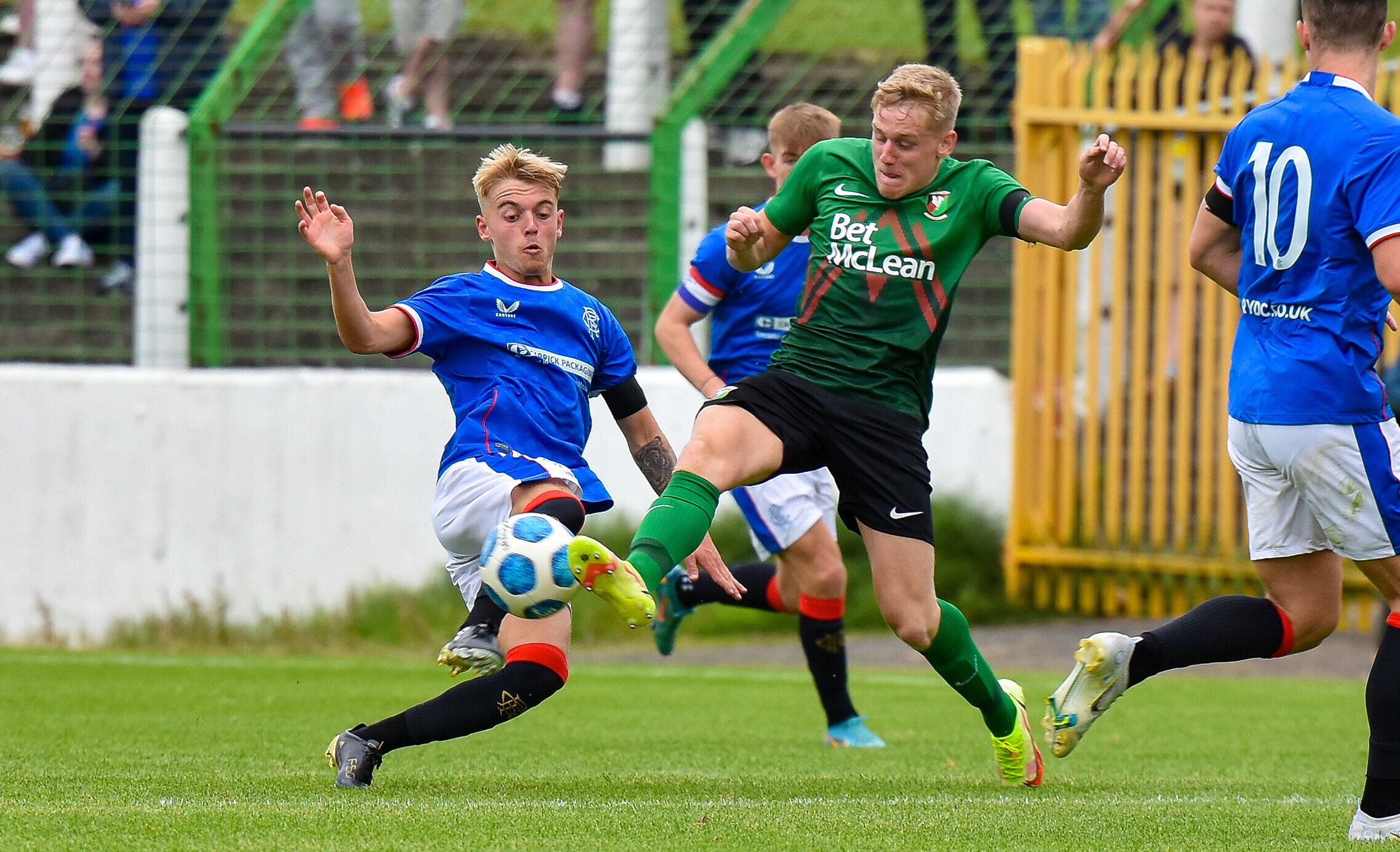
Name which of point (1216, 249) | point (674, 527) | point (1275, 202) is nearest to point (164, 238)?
point (674, 527)

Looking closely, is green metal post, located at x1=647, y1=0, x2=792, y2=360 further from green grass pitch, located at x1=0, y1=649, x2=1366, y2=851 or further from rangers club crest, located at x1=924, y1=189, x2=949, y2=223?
rangers club crest, located at x1=924, y1=189, x2=949, y2=223

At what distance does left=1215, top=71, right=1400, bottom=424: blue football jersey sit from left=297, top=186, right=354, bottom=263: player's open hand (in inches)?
87.6

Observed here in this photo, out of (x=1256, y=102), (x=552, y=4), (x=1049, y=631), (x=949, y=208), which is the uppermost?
(x=552, y=4)

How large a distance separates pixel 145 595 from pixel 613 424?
288 cm

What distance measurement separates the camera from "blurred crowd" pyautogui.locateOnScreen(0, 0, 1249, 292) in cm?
1107

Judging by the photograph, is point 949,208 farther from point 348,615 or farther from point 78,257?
point 78,257

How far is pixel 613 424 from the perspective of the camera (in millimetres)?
10062

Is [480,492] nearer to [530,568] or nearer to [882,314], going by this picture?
[530,568]

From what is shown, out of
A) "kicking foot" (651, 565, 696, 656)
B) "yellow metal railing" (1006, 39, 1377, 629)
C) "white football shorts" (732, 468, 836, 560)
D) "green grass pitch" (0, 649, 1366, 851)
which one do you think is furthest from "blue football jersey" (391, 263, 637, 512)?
"yellow metal railing" (1006, 39, 1377, 629)

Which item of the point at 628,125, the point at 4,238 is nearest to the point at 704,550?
the point at 628,125

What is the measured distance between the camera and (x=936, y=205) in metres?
4.88

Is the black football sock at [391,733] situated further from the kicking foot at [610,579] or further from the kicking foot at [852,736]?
the kicking foot at [852,736]

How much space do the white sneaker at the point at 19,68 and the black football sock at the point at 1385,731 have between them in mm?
10507

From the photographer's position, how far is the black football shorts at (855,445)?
15.7ft
